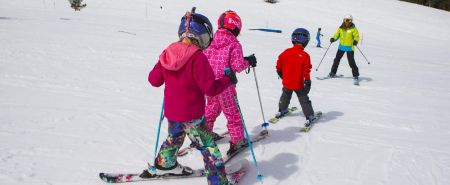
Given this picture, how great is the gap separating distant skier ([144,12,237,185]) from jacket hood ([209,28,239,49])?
1034 mm

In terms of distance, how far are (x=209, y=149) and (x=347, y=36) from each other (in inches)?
299

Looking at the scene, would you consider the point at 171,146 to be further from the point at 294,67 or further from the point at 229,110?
the point at 294,67

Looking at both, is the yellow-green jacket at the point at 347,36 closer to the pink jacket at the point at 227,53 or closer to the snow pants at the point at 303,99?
the snow pants at the point at 303,99

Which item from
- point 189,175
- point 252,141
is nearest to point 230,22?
point 252,141

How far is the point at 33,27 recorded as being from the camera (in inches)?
570

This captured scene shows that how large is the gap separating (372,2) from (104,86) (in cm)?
4115

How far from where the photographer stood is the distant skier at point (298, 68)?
Result: 561 centimetres

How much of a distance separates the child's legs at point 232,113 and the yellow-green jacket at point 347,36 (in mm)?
6380

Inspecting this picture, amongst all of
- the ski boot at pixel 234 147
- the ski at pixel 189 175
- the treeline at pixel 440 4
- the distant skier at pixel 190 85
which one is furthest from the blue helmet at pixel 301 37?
the treeline at pixel 440 4

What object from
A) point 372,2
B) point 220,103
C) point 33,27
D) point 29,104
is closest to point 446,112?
point 220,103

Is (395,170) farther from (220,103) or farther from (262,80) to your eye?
(262,80)

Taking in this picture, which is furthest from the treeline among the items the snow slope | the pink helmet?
the pink helmet

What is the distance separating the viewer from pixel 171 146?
3.76 meters

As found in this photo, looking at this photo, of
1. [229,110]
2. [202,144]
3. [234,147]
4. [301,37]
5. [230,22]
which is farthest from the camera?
[301,37]
